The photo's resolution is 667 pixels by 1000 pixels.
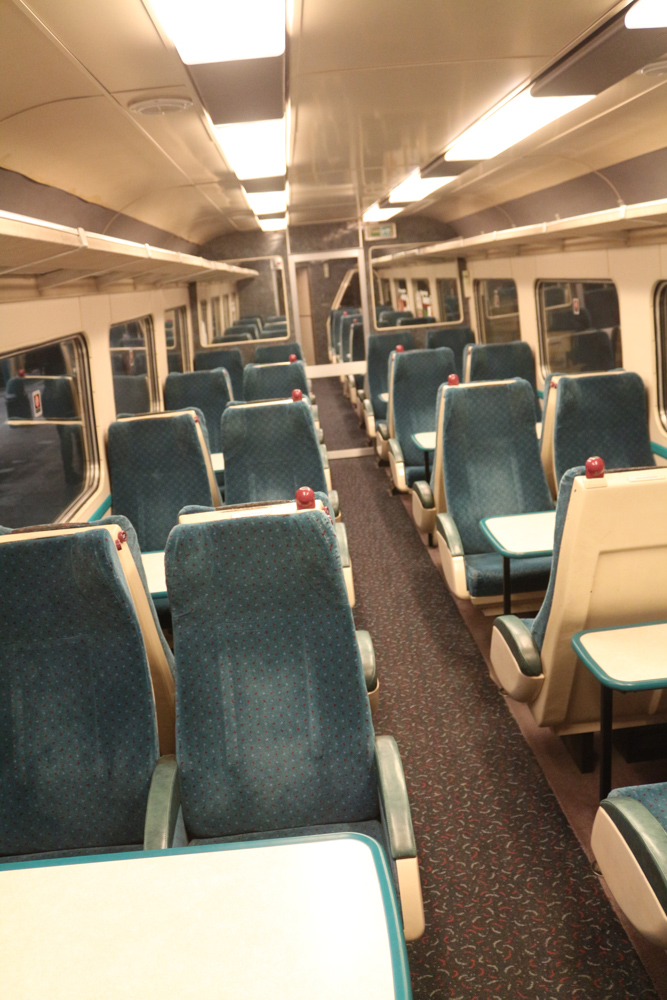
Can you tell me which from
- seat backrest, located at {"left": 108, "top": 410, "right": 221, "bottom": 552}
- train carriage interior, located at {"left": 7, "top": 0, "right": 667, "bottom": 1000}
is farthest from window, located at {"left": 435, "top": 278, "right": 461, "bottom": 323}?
seat backrest, located at {"left": 108, "top": 410, "right": 221, "bottom": 552}

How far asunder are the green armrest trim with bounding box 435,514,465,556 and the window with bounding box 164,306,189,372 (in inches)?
206

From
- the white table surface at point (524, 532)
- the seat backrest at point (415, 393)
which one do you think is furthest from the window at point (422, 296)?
the white table surface at point (524, 532)

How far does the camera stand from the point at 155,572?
3.43 meters

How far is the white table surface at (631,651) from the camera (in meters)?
2.13

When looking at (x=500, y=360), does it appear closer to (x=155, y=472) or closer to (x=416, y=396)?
(x=416, y=396)

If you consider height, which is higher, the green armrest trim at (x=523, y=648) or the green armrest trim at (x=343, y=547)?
the green armrest trim at (x=343, y=547)

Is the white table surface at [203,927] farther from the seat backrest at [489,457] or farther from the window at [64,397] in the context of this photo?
the window at [64,397]

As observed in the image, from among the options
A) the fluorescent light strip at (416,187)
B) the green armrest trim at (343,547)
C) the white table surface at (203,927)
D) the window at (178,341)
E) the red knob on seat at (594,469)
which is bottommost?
the white table surface at (203,927)

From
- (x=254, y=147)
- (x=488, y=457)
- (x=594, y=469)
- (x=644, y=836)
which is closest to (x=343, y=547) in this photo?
(x=488, y=457)

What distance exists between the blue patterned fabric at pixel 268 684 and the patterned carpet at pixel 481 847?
0.66 meters

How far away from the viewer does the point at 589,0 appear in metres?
2.18

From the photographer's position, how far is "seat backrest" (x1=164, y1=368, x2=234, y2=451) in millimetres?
6535

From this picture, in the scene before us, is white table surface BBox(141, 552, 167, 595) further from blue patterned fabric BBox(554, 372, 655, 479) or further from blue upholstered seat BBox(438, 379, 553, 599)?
blue patterned fabric BBox(554, 372, 655, 479)

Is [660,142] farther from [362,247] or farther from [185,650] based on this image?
[362,247]
